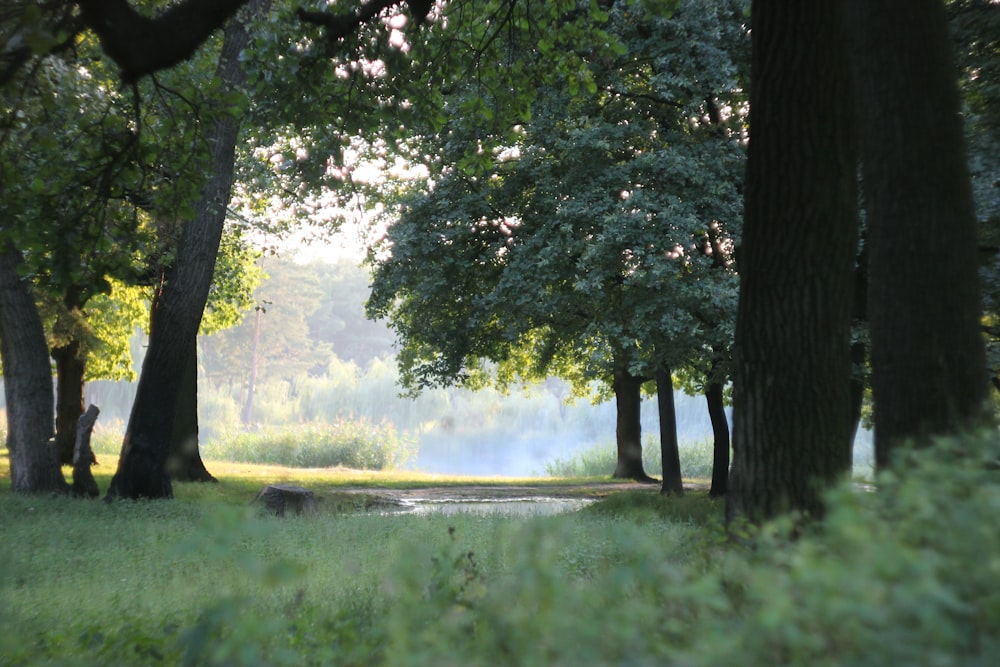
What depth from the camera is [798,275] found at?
5516 mm

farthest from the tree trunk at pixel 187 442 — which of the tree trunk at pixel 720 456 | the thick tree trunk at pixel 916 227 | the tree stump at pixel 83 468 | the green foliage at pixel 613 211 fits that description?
the thick tree trunk at pixel 916 227

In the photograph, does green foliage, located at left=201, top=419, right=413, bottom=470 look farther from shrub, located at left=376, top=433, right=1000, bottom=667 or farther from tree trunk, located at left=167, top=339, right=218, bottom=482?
shrub, located at left=376, top=433, right=1000, bottom=667

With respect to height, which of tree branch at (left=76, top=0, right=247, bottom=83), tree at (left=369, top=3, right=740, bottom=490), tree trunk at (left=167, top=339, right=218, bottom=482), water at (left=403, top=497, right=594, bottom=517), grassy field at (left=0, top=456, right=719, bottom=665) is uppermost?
tree at (left=369, top=3, right=740, bottom=490)

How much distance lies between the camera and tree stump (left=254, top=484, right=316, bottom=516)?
15156 millimetres

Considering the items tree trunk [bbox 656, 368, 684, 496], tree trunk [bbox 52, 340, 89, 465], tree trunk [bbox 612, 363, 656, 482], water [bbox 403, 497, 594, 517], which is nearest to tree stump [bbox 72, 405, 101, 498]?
water [bbox 403, 497, 594, 517]

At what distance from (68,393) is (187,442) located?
12.1 feet

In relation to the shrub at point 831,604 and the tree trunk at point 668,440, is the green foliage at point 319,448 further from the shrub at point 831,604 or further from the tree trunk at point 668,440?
the shrub at point 831,604

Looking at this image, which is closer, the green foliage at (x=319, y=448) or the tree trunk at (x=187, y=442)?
the tree trunk at (x=187, y=442)

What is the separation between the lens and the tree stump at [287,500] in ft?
49.7

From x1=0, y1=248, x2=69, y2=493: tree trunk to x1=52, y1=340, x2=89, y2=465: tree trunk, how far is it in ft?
24.6

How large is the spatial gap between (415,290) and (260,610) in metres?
15.8

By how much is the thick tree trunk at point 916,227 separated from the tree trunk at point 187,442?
18.1 meters

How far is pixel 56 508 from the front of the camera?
40.6ft

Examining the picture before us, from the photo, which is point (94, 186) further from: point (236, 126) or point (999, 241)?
point (999, 241)
